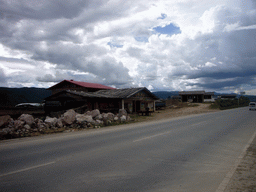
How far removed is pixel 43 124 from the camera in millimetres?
15820

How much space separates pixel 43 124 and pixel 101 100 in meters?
13.5

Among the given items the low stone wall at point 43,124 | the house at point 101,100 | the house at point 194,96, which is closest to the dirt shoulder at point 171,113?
the house at point 101,100

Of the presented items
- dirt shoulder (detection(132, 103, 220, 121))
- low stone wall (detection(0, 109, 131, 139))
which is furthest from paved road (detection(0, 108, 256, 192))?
dirt shoulder (detection(132, 103, 220, 121))

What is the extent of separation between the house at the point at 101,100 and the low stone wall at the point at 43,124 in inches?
262

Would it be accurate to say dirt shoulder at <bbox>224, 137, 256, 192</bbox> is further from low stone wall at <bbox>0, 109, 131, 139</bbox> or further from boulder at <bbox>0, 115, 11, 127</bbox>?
boulder at <bbox>0, 115, 11, 127</bbox>

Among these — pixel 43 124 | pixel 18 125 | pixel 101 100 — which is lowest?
pixel 43 124

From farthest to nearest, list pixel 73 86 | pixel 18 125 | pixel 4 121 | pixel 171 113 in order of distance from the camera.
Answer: pixel 73 86
pixel 171 113
pixel 18 125
pixel 4 121

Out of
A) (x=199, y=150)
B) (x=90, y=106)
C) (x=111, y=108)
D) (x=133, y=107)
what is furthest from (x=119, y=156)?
(x=133, y=107)

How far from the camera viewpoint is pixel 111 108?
3056 centimetres

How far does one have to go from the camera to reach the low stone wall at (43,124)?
533 inches

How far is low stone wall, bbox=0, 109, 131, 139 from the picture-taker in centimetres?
1354

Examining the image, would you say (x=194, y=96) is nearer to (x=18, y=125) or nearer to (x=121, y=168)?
(x=18, y=125)

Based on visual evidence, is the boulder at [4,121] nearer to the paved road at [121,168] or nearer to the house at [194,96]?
the paved road at [121,168]

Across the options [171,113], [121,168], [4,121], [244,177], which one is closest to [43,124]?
[4,121]
